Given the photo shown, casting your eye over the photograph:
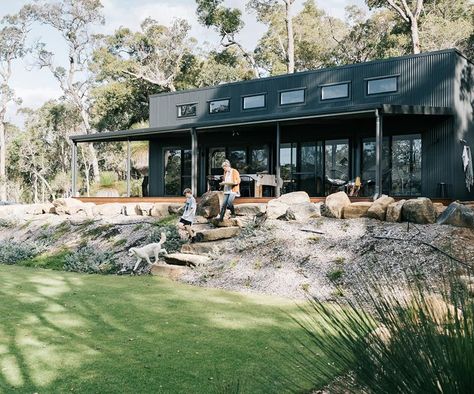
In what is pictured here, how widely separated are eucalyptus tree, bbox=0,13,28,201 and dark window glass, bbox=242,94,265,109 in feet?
81.9

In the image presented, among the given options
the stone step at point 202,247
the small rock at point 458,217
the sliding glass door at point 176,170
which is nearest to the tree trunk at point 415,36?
the sliding glass door at point 176,170

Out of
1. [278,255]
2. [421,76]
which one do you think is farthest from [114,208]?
[421,76]

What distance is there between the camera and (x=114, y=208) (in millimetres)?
14797

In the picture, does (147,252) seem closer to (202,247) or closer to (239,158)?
(202,247)

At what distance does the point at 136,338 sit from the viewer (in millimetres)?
5023

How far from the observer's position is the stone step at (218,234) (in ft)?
33.8

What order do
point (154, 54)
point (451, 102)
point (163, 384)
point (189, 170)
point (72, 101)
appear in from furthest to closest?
1. point (72, 101)
2. point (154, 54)
3. point (189, 170)
4. point (451, 102)
5. point (163, 384)

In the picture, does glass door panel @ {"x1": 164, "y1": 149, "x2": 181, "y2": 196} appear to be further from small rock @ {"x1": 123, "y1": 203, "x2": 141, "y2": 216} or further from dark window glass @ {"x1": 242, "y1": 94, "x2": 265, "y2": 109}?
small rock @ {"x1": 123, "y1": 203, "x2": 141, "y2": 216}

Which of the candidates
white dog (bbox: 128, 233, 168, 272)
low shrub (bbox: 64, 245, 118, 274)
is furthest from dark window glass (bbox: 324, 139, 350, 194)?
low shrub (bbox: 64, 245, 118, 274)

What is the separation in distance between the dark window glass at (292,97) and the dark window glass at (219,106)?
2278 mm

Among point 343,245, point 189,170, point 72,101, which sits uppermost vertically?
point 72,101

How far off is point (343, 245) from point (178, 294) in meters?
2.93

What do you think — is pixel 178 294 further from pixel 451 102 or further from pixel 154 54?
pixel 154 54

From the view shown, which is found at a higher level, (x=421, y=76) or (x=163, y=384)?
(x=421, y=76)
